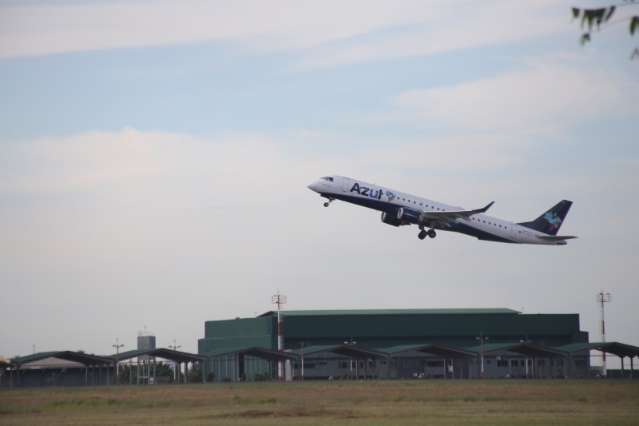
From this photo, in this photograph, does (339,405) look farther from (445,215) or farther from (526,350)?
(526,350)

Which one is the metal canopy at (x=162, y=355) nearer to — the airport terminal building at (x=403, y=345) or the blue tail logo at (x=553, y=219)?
the airport terminal building at (x=403, y=345)

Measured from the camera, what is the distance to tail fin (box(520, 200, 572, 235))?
133500 mm

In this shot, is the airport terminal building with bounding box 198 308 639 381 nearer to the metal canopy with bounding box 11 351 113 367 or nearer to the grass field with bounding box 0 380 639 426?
the metal canopy with bounding box 11 351 113 367

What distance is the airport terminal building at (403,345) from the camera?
14588 centimetres

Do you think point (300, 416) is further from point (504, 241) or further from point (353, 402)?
point (504, 241)

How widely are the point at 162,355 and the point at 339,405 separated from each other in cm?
6123

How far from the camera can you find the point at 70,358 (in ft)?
429

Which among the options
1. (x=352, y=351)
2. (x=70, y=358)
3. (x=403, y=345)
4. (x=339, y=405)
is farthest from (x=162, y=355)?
(x=339, y=405)

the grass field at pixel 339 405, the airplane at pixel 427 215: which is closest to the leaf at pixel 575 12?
the grass field at pixel 339 405

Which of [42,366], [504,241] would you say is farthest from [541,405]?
[42,366]

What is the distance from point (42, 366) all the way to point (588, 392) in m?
67.6

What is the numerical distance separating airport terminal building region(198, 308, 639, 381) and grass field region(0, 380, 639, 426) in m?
36.7

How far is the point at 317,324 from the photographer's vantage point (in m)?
172

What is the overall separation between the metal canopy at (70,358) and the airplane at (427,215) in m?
39.9
